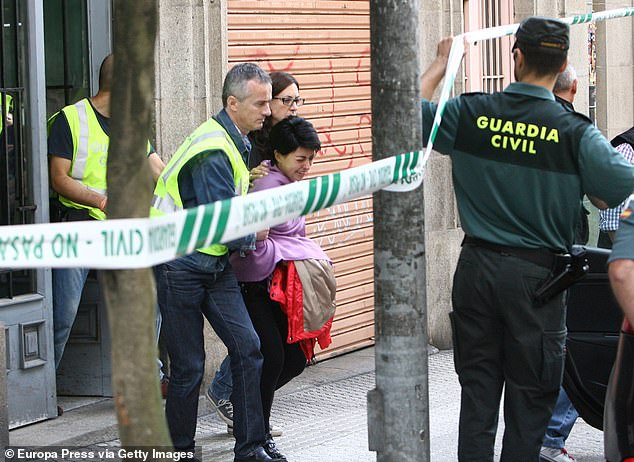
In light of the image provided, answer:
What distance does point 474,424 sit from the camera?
5086 mm

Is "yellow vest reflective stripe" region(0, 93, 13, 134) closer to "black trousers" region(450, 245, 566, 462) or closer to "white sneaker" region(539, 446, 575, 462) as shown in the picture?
"black trousers" region(450, 245, 566, 462)

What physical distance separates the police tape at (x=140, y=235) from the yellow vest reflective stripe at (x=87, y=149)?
10.6 ft

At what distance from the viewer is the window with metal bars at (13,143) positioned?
6.97 metres

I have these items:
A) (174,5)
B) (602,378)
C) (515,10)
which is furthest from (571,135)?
(515,10)

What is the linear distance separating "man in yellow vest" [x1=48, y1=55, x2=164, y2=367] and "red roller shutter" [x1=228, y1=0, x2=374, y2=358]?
5.08 ft

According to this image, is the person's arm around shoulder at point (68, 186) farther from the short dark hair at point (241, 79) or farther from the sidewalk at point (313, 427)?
the short dark hair at point (241, 79)

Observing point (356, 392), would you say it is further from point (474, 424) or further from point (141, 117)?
point (141, 117)

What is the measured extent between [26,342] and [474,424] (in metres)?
2.96

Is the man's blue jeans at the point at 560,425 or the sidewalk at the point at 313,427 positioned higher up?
the man's blue jeans at the point at 560,425

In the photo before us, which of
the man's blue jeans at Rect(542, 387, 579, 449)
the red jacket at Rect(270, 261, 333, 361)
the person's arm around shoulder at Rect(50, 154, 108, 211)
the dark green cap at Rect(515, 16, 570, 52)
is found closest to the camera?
the dark green cap at Rect(515, 16, 570, 52)

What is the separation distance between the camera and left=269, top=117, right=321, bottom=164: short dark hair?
6402mm

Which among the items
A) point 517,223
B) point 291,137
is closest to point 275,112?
point 291,137

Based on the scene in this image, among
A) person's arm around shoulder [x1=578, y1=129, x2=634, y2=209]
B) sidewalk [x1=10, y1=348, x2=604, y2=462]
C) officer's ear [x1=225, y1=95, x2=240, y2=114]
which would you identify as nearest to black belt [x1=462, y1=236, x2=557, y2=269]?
person's arm around shoulder [x1=578, y1=129, x2=634, y2=209]

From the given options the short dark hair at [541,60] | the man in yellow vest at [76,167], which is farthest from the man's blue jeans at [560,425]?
the man in yellow vest at [76,167]
